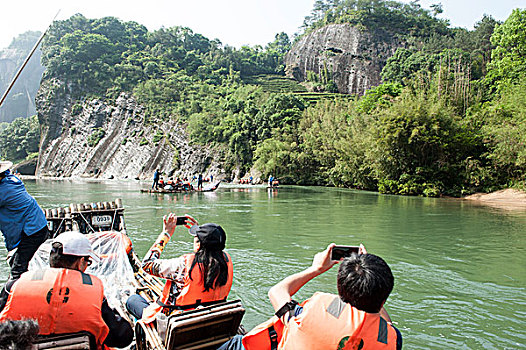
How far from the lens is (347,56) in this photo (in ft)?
258

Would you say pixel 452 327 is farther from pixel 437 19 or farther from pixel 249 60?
pixel 437 19

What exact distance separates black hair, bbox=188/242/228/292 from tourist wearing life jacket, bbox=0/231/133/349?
0.81 meters

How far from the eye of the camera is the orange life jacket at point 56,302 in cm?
241

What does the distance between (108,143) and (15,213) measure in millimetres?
65916

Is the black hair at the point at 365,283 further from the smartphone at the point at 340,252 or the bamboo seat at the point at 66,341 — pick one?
the bamboo seat at the point at 66,341

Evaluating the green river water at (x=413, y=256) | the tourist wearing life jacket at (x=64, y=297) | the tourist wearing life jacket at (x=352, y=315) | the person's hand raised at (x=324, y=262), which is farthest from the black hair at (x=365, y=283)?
the green river water at (x=413, y=256)

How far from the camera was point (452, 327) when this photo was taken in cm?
527

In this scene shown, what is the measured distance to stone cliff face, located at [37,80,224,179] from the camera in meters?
56.2

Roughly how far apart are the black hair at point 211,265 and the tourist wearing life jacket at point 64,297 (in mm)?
807

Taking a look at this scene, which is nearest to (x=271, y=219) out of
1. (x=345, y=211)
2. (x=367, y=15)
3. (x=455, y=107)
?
(x=345, y=211)

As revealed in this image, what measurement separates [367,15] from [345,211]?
78523mm

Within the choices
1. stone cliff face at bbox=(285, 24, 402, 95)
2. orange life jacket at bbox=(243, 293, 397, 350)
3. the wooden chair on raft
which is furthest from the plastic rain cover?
stone cliff face at bbox=(285, 24, 402, 95)

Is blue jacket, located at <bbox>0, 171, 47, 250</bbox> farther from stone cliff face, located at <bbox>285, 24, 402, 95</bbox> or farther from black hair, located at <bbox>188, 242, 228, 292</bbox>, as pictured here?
stone cliff face, located at <bbox>285, 24, 402, 95</bbox>

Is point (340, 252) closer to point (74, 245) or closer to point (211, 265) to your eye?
point (211, 265)
